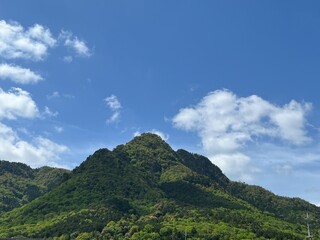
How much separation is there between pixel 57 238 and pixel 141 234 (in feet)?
117

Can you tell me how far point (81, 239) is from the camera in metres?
192

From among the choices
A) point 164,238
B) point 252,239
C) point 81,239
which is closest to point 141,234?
point 164,238

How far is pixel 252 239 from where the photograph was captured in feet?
652

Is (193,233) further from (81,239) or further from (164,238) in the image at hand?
(81,239)

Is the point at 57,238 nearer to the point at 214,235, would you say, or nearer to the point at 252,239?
the point at 214,235

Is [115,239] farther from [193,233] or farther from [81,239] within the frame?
[193,233]

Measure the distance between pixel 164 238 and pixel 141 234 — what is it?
11.0 meters

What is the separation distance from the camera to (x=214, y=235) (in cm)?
19425

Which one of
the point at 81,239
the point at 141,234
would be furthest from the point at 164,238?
the point at 81,239

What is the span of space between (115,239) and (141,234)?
11.2 m

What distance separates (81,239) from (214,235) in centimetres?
5602

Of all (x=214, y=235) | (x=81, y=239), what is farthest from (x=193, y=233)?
(x=81, y=239)

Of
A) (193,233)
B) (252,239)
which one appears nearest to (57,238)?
(193,233)

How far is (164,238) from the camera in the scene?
19125cm
